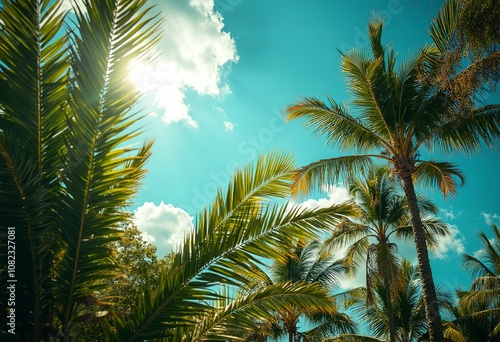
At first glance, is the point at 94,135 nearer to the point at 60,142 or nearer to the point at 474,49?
the point at 60,142

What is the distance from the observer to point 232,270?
3.56 m

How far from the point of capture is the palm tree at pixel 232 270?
10.5ft

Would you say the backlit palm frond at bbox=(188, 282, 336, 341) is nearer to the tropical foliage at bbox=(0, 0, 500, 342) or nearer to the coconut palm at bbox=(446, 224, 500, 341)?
the tropical foliage at bbox=(0, 0, 500, 342)

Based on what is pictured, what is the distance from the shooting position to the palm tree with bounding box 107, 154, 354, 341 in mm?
3213

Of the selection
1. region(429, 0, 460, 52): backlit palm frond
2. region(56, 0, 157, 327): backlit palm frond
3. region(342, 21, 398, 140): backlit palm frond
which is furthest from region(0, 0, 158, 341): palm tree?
region(342, 21, 398, 140): backlit palm frond

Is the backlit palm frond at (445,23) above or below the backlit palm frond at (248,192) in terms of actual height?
above

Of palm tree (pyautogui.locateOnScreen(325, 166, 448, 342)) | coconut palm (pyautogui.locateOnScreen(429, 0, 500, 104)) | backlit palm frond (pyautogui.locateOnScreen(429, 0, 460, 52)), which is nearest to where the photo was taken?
coconut palm (pyautogui.locateOnScreen(429, 0, 500, 104))

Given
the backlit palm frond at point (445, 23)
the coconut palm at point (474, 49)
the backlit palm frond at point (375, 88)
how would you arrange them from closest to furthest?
the coconut palm at point (474, 49) → the backlit palm frond at point (445, 23) → the backlit palm frond at point (375, 88)

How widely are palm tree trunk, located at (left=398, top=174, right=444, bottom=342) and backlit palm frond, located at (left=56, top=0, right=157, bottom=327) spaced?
7572 millimetres

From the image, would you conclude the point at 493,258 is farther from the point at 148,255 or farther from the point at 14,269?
the point at 14,269

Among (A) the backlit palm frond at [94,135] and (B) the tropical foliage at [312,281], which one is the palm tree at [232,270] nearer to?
(A) the backlit palm frond at [94,135]

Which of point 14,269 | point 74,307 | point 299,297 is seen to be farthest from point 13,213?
point 299,297

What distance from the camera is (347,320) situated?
18641 millimetres

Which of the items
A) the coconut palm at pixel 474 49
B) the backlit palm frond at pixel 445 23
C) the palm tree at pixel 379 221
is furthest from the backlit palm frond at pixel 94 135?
the palm tree at pixel 379 221
